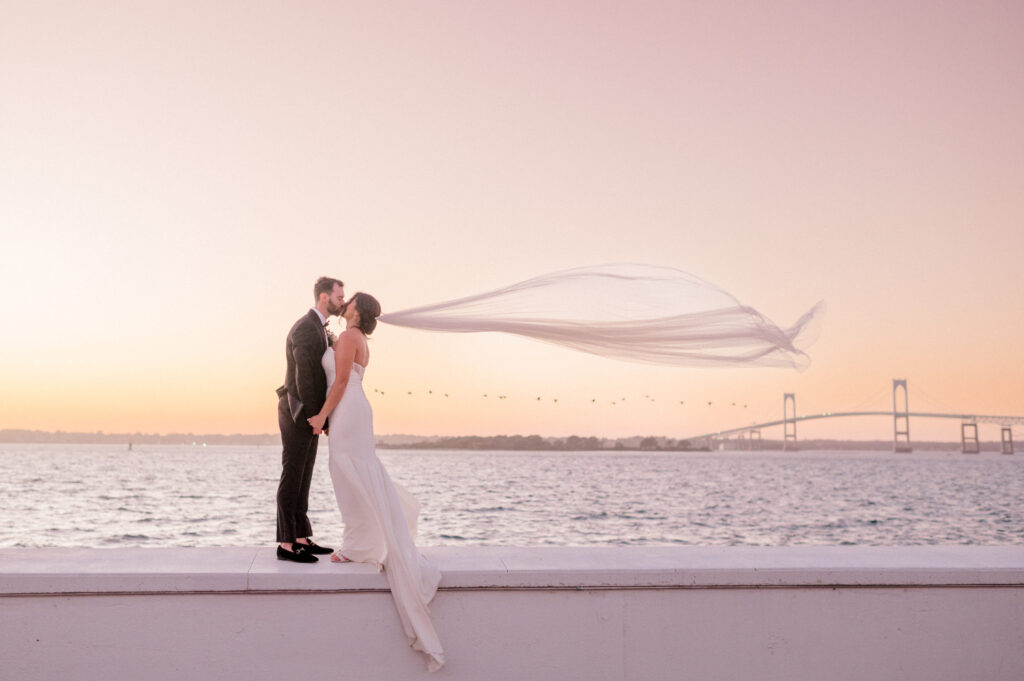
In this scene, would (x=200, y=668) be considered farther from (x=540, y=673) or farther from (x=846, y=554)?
(x=846, y=554)

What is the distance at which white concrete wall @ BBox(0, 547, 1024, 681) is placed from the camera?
12.4 feet

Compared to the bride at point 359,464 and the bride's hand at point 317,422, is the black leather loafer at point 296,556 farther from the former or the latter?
the bride's hand at point 317,422

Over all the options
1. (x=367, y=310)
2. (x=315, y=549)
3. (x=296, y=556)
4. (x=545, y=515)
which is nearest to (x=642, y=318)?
(x=367, y=310)

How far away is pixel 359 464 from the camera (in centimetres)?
455

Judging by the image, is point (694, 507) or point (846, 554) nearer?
point (846, 554)

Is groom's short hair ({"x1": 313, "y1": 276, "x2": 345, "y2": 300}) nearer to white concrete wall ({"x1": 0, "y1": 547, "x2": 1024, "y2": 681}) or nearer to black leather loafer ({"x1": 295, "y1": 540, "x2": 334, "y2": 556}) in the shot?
black leather loafer ({"x1": 295, "y1": 540, "x2": 334, "y2": 556})

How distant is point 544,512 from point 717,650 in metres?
32.9

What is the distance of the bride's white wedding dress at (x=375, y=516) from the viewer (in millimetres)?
3889

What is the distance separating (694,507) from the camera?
43062 millimetres

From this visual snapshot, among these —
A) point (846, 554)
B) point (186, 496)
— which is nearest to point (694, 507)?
point (186, 496)

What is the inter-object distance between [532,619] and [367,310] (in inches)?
72.6

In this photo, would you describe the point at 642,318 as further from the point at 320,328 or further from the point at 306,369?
the point at 306,369

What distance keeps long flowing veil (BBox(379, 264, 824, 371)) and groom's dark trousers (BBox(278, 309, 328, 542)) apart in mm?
670

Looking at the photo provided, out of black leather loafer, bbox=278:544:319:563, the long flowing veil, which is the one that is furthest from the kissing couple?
the long flowing veil
